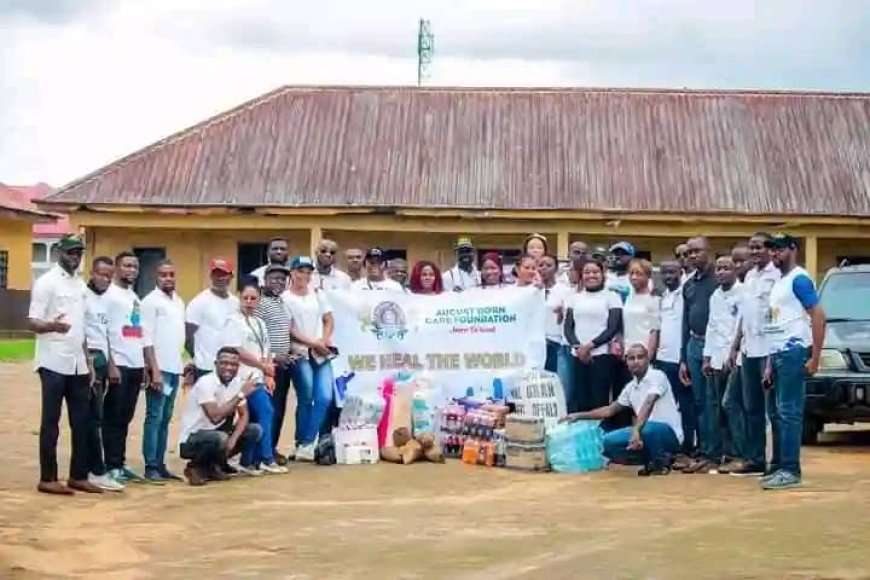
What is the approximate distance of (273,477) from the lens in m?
11.7

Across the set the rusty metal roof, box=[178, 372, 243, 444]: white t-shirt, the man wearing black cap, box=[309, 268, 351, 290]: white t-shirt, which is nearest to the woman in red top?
box=[309, 268, 351, 290]: white t-shirt

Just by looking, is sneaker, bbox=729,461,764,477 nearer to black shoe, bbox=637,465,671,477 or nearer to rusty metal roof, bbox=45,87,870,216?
black shoe, bbox=637,465,671,477

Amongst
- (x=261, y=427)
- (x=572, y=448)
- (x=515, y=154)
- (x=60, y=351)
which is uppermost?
(x=515, y=154)

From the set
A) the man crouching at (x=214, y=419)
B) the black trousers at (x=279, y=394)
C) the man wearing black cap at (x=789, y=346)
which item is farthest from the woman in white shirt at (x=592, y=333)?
the man crouching at (x=214, y=419)

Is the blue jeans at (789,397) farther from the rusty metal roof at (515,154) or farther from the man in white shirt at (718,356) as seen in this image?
the rusty metal roof at (515,154)

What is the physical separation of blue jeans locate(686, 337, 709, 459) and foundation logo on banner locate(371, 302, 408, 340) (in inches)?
108

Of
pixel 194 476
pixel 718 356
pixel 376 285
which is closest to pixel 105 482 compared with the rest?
pixel 194 476

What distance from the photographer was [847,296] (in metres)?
14.7

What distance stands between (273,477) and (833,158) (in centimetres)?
2141

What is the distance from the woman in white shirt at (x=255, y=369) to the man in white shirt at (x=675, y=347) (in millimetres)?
3364

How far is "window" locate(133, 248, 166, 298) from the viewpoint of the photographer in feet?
99.3

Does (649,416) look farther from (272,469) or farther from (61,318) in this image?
(61,318)

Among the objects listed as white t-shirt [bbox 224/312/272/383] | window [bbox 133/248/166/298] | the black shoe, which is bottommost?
the black shoe

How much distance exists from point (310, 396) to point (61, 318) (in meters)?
2.80
